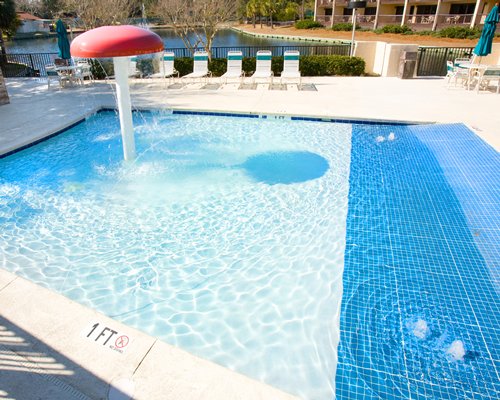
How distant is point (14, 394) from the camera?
239cm

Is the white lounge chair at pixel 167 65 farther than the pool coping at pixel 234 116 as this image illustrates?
Yes

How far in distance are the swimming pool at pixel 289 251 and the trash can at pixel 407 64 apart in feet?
23.5

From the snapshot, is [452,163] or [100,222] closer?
[100,222]

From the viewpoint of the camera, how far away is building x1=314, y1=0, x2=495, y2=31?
3710 centimetres

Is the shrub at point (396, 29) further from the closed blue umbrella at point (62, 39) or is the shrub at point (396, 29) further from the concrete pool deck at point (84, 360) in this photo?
the concrete pool deck at point (84, 360)

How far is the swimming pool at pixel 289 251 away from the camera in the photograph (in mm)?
3047

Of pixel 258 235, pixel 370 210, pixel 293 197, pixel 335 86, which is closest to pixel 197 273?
pixel 258 235

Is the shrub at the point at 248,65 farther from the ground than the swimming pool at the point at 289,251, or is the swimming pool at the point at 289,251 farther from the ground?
the shrub at the point at 248,65

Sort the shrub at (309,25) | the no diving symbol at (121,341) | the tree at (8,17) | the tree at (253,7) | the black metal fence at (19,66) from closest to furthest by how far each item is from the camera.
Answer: the no diving symbol at (121,341)
the black metal fence at (19,66)
the tree at (8,17)
the shrub at (309,25)
the tree at (253,7)

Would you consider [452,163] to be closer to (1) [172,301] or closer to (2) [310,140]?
(2) [310,140]

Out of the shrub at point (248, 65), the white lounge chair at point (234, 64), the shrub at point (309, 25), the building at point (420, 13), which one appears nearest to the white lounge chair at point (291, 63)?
the white lounge chair at point (234, 64)

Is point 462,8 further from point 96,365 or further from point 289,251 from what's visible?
point 96,365

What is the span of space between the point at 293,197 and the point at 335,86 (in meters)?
8.29

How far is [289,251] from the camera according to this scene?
4410 mm
